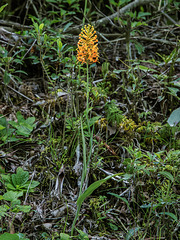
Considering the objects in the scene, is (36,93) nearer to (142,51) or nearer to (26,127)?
(26,127)

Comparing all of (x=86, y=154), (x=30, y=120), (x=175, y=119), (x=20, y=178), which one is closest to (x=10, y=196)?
(x=20, y=178)

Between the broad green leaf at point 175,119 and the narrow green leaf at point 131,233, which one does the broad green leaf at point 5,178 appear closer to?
the narrow green leaf at point 131,233

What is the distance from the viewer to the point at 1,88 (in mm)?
2197

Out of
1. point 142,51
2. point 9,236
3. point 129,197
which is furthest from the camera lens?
point 142,51

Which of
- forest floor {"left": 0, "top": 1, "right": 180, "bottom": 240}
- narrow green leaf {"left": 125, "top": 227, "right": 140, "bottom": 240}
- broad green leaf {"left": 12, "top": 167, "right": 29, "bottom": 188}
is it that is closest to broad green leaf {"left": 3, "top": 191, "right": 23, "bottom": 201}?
forest floor {"left": 0, "top": 1, "right": 180, "bottom": 240}

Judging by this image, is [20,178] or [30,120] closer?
[20,178]

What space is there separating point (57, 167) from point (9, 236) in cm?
60

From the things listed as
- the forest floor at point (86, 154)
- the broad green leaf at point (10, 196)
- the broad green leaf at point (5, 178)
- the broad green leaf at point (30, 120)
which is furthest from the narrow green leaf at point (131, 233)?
the broad green leaf at point (30, 120)

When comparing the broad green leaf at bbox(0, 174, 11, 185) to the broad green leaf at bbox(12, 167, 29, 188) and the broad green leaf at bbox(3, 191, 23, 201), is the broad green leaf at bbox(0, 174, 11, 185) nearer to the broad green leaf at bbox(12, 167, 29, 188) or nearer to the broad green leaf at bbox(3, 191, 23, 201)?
the broad green leaf at bbox(12, 167, 29, 188)

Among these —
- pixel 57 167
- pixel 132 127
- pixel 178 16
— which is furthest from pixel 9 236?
pixel 178 16

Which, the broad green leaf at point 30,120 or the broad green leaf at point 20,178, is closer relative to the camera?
the broad green leaf at point 20,178

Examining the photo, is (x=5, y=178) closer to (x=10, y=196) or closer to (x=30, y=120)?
(x=10, y=196)

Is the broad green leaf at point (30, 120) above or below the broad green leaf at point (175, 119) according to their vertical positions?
Result: below

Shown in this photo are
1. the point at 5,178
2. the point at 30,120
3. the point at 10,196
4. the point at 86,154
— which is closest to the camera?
the point at 10,196
